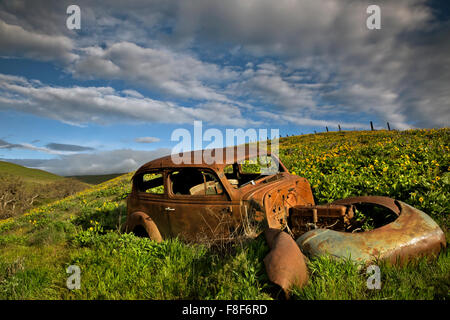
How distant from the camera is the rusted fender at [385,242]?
2523 mm

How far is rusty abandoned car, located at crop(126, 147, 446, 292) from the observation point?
2.53 meters

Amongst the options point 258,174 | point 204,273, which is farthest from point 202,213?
point 258,174

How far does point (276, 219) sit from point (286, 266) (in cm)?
139

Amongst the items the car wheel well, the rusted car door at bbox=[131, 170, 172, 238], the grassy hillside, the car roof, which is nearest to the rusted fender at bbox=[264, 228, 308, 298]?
the car roof

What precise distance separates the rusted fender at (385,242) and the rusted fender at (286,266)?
379 mm

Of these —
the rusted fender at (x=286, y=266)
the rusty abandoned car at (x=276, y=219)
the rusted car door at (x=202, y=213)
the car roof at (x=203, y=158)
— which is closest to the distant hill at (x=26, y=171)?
the car roof at (x=203, y=158)

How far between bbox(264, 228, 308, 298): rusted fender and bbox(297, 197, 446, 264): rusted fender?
1.24 ft

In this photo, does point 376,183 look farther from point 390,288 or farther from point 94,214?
point 94,214

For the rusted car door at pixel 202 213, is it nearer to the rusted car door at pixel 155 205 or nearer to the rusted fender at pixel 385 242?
the rusted car door at pixel 155 205

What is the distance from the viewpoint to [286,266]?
7.28ft

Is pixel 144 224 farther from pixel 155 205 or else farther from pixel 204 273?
pixel 204 273

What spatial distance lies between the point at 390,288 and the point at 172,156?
3554mm

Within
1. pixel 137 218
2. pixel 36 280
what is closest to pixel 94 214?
pixel 137 218
